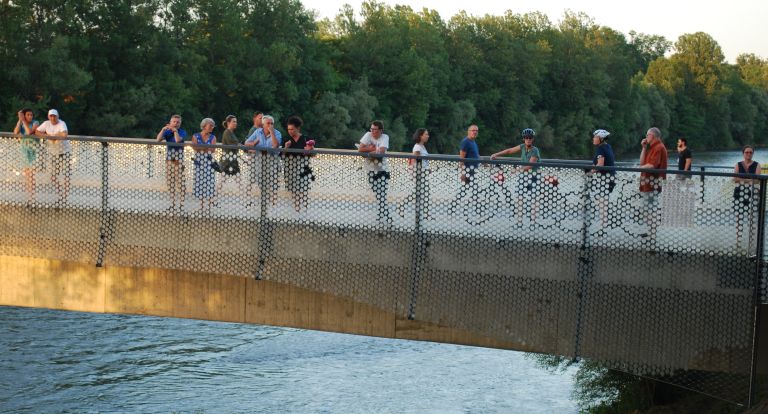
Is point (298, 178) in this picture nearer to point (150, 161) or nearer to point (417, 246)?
point (417, 246)

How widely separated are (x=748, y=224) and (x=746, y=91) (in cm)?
14398

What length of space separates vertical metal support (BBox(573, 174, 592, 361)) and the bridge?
0.6 inches

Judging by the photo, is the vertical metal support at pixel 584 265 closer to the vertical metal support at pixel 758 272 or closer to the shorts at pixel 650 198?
the shorts at pixel 650 198

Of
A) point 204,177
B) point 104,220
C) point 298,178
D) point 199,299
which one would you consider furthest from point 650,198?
point 104,220

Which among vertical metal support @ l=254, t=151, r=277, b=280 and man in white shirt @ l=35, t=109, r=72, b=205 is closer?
vertical metal support @ l=254, t=151, r=277, b=280

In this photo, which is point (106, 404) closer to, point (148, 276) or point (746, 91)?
point (148, 276)

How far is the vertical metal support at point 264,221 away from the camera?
13961mm

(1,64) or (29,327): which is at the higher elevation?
(1,64)

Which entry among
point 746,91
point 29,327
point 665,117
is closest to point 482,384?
point 29,327

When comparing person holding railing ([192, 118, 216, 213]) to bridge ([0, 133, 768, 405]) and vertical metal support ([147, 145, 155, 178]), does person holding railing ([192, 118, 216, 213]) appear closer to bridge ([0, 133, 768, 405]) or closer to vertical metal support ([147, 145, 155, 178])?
bridge ([0, 133, 768, 405])

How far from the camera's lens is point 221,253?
14180mm

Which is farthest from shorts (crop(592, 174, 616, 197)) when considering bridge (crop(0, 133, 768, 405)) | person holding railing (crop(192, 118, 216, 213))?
person holding railing (crop(192, 118, 216, 213))

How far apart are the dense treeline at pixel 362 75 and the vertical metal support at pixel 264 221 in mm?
44355

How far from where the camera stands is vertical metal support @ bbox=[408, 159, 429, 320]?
13.3 m
